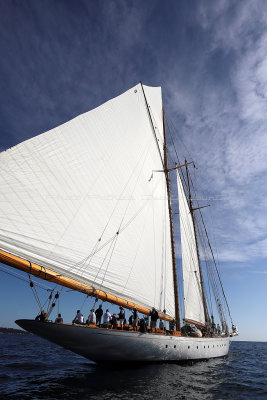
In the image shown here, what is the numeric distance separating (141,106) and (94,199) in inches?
435

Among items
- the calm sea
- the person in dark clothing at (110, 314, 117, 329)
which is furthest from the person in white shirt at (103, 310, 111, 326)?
the calm sea

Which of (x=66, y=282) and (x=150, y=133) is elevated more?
(x=150, y=133)

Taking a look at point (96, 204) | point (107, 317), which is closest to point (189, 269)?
point (107, 317)

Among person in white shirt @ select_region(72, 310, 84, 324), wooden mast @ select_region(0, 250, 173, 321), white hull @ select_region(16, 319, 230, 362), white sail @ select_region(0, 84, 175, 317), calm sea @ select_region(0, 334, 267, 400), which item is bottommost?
calm sea @ select_region(0, 334, 267, 400)

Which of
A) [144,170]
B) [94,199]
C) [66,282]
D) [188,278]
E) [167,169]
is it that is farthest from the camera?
[188,278]

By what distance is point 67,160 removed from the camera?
12.0 m

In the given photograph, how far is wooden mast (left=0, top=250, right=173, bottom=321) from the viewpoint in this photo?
889 centimetres

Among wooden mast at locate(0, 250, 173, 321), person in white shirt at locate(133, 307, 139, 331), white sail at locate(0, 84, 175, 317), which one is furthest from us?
person in white shirt at locate(133, 307, 139, 331)

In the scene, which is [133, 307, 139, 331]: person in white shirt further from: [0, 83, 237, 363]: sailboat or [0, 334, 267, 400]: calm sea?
[0, 334, 267, 400]: calm sea

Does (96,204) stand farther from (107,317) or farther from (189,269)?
(189,269)

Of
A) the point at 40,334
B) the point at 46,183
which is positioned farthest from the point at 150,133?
the point at 40,334

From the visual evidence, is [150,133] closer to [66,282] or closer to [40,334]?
[66,282]

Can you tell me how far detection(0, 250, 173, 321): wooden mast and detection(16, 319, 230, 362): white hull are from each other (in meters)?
1.55

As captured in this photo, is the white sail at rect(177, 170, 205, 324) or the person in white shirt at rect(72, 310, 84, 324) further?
the white sail at rect(177, 170, 205, 324)
